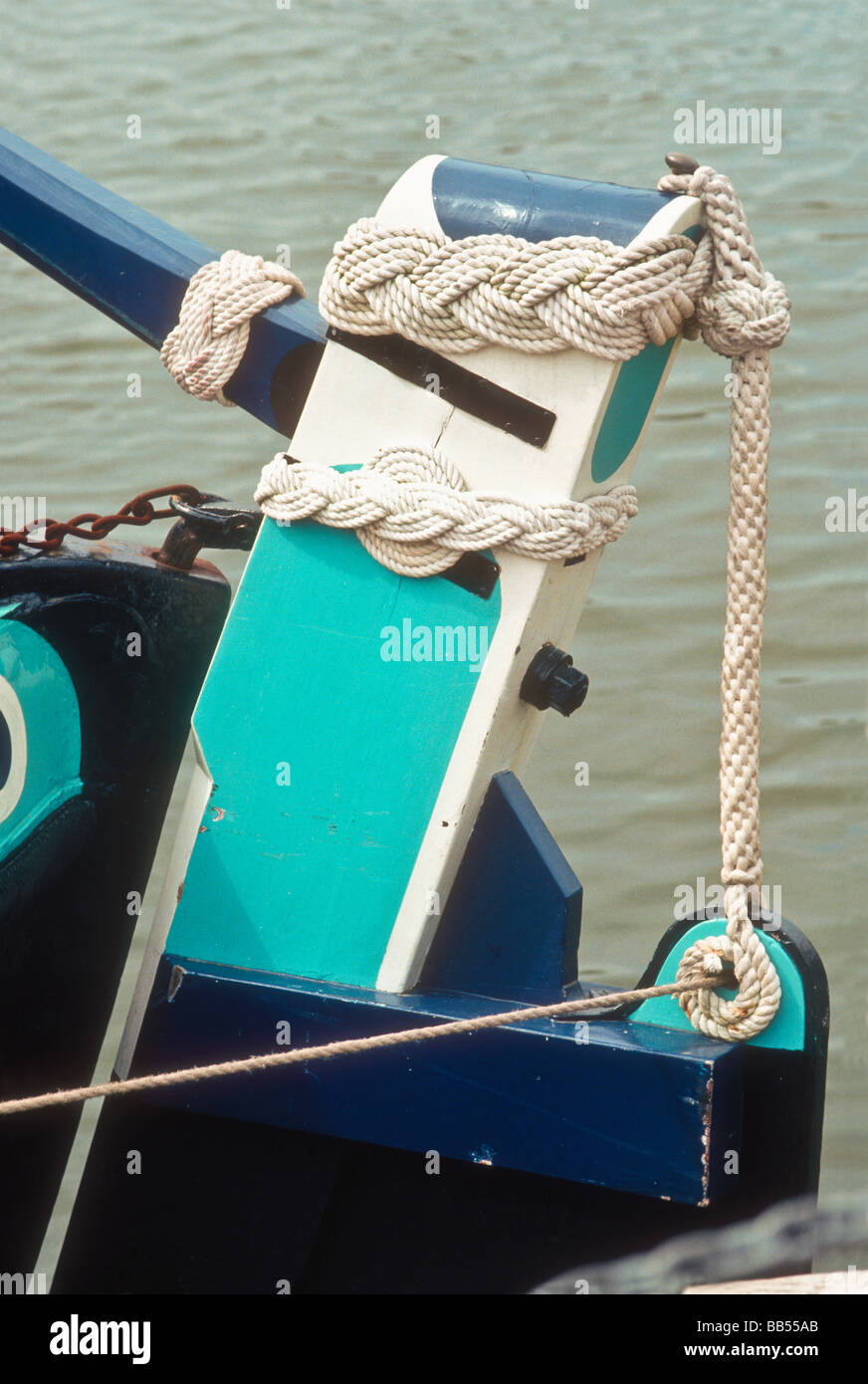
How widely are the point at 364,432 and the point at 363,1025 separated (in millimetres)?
650

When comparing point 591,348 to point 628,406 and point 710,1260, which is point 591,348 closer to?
point 628,406

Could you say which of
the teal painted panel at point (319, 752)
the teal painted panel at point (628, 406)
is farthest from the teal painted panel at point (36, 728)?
the teal painted panel at point (628, 406)

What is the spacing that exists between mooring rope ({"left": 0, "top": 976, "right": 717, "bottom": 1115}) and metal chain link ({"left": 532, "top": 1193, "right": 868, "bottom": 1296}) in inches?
9.8

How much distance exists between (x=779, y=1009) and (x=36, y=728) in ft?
2.79

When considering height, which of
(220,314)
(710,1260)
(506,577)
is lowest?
(710,1260)

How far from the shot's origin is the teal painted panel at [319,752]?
176 centimetres

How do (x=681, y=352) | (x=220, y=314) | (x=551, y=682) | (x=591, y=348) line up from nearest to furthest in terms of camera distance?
(x=591, y=348) < (x=551, y=682) < (x=220, y=314) < (x=681, y=352)

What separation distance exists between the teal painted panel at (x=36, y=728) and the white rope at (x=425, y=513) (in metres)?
0.30

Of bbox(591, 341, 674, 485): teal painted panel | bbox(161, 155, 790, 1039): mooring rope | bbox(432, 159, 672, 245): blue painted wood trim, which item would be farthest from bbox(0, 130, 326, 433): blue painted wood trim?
bbox(591, 341, 674, 485): teal painted panel

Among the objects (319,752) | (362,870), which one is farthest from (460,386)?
(362,870)

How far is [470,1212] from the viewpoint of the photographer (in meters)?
1.75

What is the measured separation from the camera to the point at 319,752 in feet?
5.90

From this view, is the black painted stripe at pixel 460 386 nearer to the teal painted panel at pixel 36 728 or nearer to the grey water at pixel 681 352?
the teal painted panel at pixel 36 728
